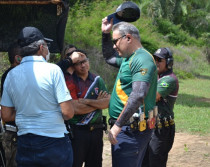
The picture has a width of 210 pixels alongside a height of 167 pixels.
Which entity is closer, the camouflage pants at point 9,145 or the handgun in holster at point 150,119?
the handgun in holster at point 150,119

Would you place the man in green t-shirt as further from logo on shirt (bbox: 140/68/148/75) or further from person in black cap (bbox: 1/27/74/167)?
person in black cap (bbox: 1/27/74/167)

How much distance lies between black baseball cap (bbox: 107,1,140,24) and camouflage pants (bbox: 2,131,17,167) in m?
1.79

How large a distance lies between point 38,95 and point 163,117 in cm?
238

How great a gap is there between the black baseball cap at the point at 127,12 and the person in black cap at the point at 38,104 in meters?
1.40

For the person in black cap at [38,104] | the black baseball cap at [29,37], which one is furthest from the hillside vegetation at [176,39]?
the black baseball cap at [29,37]

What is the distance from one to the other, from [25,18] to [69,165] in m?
2.27

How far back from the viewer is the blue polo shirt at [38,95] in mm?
3508

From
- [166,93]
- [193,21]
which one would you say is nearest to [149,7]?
[193,21]

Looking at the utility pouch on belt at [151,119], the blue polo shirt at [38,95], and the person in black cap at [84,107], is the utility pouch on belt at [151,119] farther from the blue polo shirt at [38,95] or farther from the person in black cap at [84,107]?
the blue polo shirt at [38,95]

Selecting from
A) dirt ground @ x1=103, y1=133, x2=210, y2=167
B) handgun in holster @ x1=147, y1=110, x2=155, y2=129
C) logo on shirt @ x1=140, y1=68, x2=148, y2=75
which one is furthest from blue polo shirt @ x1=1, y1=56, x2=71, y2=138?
dirt ground @ x1=103, y1=133, x2=210, y2=167

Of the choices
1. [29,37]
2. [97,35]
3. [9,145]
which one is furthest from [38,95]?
[97,35]

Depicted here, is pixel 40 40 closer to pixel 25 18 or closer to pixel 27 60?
pixel 27 60

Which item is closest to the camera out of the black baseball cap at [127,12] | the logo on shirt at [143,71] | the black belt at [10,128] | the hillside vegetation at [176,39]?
the logo on shirt at [143,71]

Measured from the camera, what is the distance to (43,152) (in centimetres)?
357
